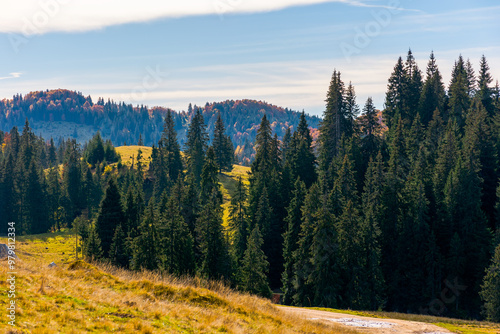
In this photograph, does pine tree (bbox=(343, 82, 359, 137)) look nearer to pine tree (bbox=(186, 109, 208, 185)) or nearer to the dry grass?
pine tree (bbox=(186, 109, 208, 185))

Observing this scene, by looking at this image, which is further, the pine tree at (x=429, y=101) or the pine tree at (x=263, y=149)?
the pine tree at (x=429, y=101)

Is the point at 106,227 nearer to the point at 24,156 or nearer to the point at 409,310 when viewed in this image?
the point at 409,310

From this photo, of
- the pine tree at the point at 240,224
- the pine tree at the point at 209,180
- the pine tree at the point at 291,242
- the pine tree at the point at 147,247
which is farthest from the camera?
the pine tree at the point at 209,180

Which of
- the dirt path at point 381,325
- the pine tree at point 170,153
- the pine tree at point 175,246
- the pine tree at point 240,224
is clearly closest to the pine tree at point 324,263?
the pine tree at point 175,246

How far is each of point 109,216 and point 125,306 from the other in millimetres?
47506

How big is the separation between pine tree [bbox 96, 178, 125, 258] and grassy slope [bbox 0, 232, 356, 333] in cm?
4038

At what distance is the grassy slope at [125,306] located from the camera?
12.0 m

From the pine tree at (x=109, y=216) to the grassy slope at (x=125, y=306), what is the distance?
4038 cm

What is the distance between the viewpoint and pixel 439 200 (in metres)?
59.6

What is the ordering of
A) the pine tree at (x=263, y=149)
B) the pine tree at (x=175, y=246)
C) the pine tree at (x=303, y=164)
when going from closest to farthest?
the pine tree at (x=175, y=246) < the pine tree at (x=303, y=164) < the pine tree at (x=263, y=149)

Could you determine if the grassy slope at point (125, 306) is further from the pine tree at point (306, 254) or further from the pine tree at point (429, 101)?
the pine tree at point (429, 101)

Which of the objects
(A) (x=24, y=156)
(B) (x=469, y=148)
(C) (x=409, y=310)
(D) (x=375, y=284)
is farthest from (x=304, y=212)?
(A) (x=24, y=156)

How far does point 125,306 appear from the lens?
14148 mm

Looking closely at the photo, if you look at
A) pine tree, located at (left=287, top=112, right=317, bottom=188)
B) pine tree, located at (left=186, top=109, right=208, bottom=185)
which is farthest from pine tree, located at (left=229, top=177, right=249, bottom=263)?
pine tree, located at (left=186, top=109, right=208, bottom=185)
